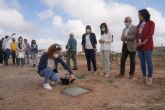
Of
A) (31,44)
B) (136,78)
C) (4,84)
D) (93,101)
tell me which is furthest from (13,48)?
(93,101)

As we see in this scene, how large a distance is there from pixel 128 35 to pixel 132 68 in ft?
3.56

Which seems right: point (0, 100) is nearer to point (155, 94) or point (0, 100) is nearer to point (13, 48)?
point (155, 94)

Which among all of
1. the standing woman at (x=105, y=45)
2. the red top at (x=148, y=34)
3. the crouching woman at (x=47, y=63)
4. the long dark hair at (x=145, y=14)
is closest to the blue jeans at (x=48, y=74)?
the crouching woman at (x=47, y=63)

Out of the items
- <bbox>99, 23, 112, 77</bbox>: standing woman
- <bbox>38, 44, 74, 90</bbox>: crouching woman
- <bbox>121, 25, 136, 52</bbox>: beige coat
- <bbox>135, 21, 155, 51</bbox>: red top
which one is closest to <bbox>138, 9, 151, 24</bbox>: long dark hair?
<bbox>135, 21, 155, 51</bbox>: red top

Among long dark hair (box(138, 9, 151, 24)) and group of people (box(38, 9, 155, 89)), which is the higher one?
long dark hair (box(138, 9, 151, 24))

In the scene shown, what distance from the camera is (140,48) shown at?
8961 millimetres

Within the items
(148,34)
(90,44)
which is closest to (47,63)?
(90,44)

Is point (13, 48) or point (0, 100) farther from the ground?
point (13, 48)

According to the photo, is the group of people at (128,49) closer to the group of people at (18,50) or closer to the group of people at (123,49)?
the group of people at (123,49)

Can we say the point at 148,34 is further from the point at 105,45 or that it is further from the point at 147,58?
the point at 105,45

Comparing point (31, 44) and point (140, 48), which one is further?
point (31, 44)

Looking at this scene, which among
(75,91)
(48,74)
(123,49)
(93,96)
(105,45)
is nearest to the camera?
(93,96)

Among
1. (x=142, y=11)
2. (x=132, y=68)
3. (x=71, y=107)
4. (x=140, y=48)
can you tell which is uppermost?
(x=142, y=11)

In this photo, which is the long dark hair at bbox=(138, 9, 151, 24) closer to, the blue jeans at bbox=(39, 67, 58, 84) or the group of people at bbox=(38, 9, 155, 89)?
the group of people at bbox=(38, 9, 155, 89)
